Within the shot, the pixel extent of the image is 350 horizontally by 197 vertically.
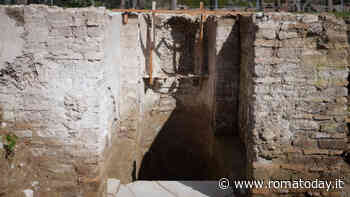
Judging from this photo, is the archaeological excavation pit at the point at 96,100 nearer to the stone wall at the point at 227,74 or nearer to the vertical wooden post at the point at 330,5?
the stone wall at the point at 227,74

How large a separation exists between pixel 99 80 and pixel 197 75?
3135mm

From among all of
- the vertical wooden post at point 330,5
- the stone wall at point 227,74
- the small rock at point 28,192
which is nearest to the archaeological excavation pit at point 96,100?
the small rock at point 28,192

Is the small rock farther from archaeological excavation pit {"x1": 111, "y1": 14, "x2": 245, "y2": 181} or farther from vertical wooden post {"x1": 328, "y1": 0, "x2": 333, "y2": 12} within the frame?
vertical wooden post {"x1": 328, "y1": 0, "x2": 333, "y2": 12}

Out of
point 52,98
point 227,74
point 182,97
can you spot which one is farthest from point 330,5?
point 52,98

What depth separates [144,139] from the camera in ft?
20.4

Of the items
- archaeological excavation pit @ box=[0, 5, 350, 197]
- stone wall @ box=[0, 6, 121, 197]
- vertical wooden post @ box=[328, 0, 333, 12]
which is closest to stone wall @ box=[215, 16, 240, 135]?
archaeological excavation pit @ box=[0, 5, 350, 197]

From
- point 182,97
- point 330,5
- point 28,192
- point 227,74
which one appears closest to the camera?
point 28,192

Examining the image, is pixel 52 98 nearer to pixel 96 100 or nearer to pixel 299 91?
pixel 96 100

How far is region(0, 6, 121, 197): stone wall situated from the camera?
3.28 meters

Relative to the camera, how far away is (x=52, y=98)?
3348mm

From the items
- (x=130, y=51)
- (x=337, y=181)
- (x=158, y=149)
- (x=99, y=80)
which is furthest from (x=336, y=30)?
(x=158, y=149)

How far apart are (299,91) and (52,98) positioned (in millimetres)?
2902

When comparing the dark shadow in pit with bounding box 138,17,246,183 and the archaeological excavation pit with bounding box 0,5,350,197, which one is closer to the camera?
the archaeological excavation pit with bounding box 0,5,350,197

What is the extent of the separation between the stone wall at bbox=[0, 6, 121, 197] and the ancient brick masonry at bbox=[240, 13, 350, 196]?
1908 millimetres
